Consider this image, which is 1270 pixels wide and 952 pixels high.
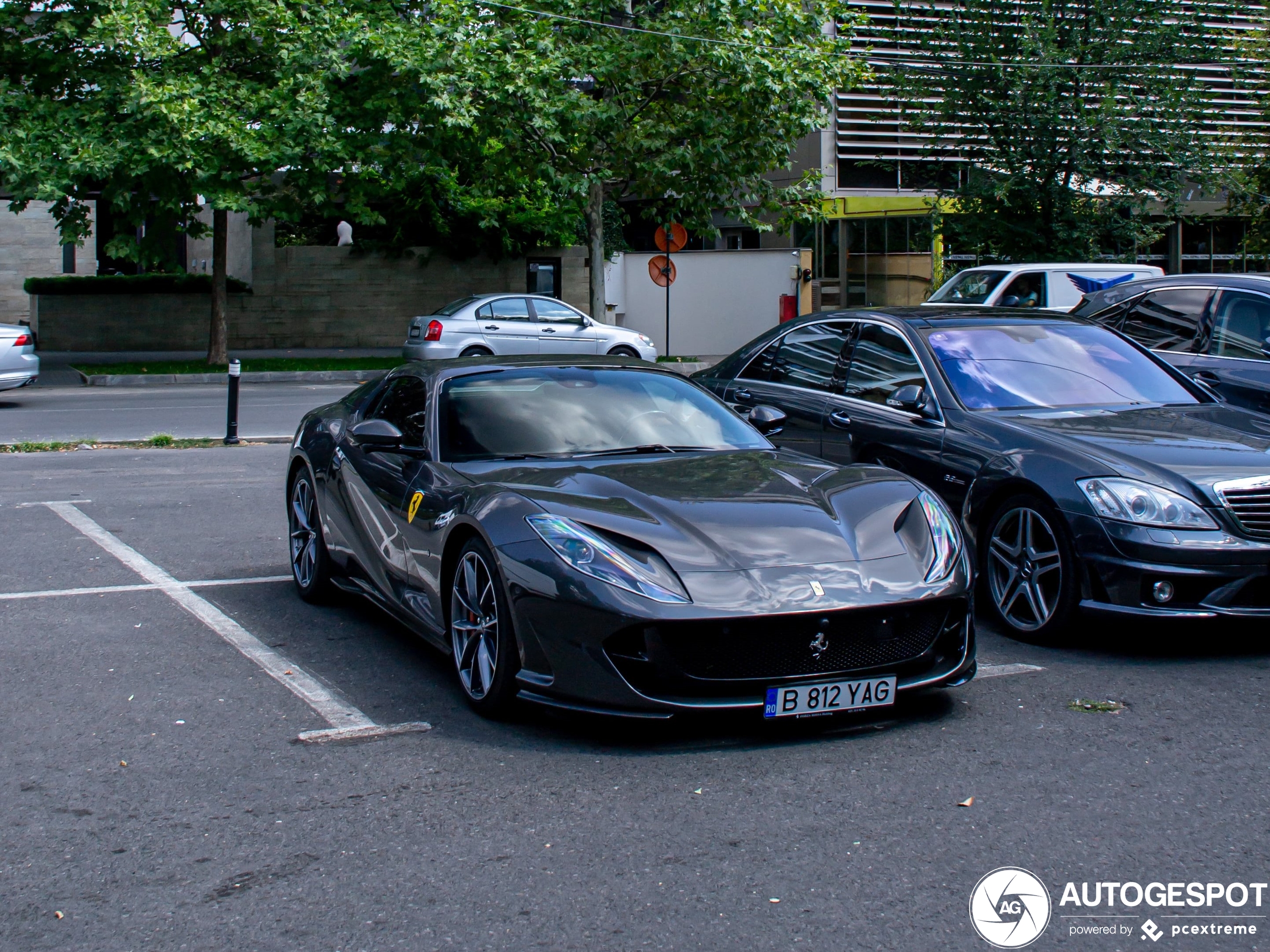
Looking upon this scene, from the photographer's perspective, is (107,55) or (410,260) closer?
(107,55)

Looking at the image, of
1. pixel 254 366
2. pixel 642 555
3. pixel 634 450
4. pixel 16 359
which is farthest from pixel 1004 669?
pixel 254 366

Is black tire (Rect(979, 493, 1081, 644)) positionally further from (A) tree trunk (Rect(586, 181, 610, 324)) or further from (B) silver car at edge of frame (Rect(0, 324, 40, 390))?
(A) tree trunk (Rect(586, 181, 610, 324))

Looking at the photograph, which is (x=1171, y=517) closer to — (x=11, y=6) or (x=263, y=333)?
(x=11, y=6)

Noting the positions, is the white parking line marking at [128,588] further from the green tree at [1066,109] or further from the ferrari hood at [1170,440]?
the green tree at [1066,109]

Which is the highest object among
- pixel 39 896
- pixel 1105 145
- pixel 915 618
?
pixel 1105 145

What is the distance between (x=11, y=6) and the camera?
2270 centimetres

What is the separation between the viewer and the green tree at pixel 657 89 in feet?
77.6

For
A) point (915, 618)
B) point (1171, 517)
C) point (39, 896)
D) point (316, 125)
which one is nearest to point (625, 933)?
point (39, 896)

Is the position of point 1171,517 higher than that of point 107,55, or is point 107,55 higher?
point 107,55

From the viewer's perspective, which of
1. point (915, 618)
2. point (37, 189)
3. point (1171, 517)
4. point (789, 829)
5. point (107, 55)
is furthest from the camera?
point (107, 55)

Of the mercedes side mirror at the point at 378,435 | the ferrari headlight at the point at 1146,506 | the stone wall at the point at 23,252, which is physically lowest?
the ferrari headlight at the point at 1146,506

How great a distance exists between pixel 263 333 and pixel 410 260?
12.0 feet

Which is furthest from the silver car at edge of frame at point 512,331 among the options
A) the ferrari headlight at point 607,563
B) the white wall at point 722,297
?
the ferrari headlight at point 607,563

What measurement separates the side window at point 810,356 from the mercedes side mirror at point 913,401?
2.73 feet
